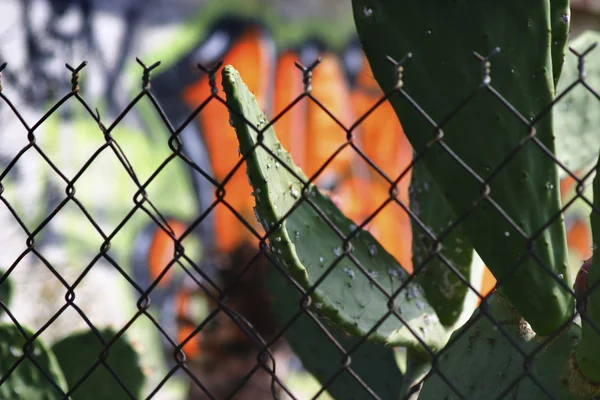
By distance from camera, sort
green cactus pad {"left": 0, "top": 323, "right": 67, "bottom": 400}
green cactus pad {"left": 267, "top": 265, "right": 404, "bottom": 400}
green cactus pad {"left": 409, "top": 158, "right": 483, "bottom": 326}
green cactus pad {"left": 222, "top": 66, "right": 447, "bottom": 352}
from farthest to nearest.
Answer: green cactus pad {"left": 267, "top": 265, "right": 404, "bottom": 400}
green cactus pad {"left": 409, "top": 158, "right": 483, "bottom": 326}
green cactus pad {"left": 0, "top": 323, "right": 67, "bottom": 400}
green cactus pad {"left": 222, "top": 66, "right": 447, "bottom": 352}

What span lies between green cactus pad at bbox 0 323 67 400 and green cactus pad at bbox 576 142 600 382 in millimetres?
1175

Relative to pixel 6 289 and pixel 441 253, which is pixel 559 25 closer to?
pixel 441 253

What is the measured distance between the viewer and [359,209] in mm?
5789

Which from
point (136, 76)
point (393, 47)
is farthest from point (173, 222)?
point (393, 47)

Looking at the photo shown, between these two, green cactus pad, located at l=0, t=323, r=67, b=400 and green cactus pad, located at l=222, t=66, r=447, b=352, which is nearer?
green cactus pad, located at l=222, t=66, r=447, b=352

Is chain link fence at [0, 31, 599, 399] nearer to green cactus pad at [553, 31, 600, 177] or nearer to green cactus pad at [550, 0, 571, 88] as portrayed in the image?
green cactus pad at [553, 31, 600, 177]

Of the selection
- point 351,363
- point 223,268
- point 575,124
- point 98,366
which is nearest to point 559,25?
point 575,124

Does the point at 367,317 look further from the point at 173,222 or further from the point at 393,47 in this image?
the point at 173,222

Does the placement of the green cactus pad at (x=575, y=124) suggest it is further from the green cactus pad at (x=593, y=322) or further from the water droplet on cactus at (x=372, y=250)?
the green cactus pad at (x=593, y=322)

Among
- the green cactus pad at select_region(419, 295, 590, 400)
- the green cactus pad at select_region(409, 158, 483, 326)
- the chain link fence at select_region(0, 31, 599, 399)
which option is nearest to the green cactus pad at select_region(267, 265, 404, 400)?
the chain link fence at select_region(0, 31, 599, 399)

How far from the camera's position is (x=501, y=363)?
5.13 ft

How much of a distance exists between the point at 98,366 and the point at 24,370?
243mm

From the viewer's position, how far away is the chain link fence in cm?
133

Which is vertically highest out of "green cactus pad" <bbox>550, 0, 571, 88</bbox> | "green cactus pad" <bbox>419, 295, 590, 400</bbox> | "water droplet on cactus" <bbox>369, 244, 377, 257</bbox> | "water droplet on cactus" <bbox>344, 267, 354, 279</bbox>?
"green cactus pad" <bbox>550, 0, 571, 88</bbox>
